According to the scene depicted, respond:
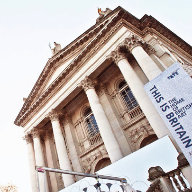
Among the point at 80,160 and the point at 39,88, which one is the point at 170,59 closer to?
the point at 80,160

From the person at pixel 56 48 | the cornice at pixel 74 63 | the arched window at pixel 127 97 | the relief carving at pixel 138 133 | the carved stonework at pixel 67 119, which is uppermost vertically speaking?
the person at pixel 56 48

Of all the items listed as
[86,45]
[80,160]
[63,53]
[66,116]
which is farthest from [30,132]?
[86,45]

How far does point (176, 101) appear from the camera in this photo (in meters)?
5.41

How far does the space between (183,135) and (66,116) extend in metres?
12.0

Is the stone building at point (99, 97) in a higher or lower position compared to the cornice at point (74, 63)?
lower

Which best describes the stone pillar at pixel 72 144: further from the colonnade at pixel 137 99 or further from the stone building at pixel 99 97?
the colonnade at pixel 137 99

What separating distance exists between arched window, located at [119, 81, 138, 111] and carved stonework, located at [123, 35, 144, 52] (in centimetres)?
288

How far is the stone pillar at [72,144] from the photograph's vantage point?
45.1ft

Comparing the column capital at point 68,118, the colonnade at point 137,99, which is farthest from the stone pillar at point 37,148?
the column capital at point 68,118

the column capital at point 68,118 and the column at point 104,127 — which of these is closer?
the column at point 104,127

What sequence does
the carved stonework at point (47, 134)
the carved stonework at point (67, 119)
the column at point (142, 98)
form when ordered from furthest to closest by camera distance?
1. the carved stonework at point (47, 134)
2. the carved stonework at point (67, 119)
3. the column at point (142, 98)

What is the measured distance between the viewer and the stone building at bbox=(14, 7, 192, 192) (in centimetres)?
1090

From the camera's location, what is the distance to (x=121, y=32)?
475 inches

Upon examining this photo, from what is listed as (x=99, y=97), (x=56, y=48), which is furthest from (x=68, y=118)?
(x=56, y=48)
